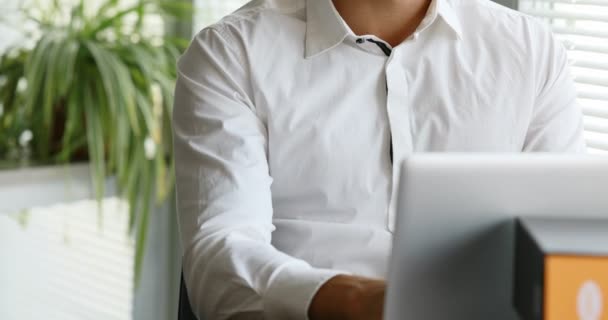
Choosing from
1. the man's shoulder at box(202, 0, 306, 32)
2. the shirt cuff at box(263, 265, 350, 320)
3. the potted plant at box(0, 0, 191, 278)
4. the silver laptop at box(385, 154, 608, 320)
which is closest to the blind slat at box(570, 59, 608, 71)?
the man's shoulder at box(202, 0, 306, 32)

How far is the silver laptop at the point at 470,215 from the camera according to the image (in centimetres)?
97

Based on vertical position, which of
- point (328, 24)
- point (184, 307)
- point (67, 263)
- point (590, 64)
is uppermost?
point (328, 24)

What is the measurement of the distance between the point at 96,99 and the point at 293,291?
2041 millimetres

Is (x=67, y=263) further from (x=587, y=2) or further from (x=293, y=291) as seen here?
(x=293, y=291)

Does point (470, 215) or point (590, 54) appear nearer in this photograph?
point (470, 215)

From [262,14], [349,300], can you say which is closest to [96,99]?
[262,14]

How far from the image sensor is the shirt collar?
1858 millimetres

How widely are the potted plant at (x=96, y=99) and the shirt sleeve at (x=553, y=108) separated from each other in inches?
64.3

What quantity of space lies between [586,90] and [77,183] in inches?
73.4

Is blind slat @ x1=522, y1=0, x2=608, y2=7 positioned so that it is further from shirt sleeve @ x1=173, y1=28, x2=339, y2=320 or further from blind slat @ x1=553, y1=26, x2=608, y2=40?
shirt sleeve @ x1=173, y1=28, x2=339, y2=320

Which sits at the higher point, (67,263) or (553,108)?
(553,108)

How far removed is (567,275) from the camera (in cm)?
90

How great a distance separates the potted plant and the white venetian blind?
1.52 meters

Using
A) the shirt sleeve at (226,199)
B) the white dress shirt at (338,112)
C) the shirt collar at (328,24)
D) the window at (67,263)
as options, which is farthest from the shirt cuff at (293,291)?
the window at (67,263)
